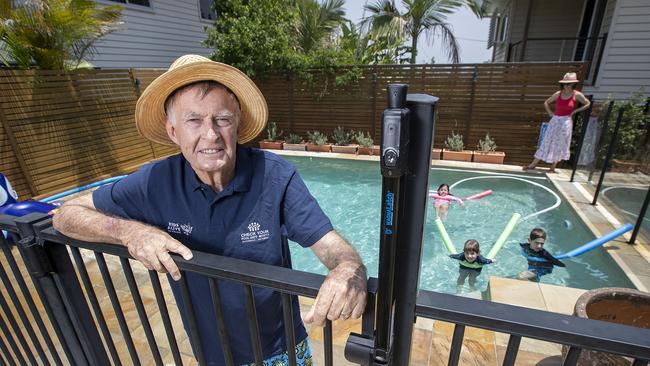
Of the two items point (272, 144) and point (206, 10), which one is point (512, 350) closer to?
point (272, 144)

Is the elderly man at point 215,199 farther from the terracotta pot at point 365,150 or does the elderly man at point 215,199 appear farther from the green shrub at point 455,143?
the green shrub at point 455,143

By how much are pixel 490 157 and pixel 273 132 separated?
6.57 meters

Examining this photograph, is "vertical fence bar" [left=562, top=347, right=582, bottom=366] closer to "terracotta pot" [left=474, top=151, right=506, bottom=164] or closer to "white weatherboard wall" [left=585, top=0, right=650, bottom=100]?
"terracotta pot" [left=474, top=151, right=506, bottom=164]

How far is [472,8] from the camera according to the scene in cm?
1220

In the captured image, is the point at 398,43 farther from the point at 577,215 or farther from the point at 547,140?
the point at 577,215

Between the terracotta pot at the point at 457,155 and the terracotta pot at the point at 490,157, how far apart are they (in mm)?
168

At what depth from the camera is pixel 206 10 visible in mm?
11555

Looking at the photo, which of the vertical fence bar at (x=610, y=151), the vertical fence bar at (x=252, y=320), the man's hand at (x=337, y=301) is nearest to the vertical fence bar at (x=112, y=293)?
the vertical fence bar at (x=252, y=320)

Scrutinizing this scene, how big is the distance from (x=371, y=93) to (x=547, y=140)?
4675mm

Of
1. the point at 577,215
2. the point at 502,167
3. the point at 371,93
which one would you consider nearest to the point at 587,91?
the point at 502,167

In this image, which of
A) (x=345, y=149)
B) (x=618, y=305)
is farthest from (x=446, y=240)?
(x=345, y=149)

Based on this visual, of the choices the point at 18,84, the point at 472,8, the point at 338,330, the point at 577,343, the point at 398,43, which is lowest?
the point at 338,330

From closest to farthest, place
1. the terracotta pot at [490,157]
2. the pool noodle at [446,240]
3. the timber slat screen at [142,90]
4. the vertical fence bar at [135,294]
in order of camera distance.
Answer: the vertical fence bar at [135,294] < the pool noodle at [446,240] < the timber slat screen at [142,90] < the terracotta pot at [490,157]

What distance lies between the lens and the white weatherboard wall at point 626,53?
25.4 ft
